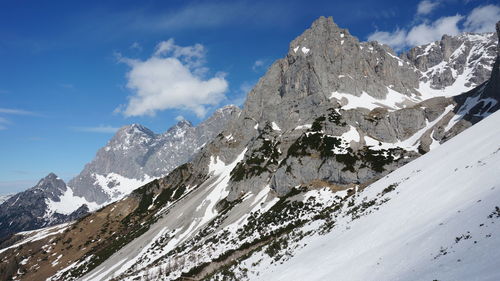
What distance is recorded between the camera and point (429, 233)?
64.4ft

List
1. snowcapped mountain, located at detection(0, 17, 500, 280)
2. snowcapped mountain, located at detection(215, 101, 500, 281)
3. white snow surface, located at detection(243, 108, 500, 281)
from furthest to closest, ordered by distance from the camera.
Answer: snowcapped mountain, located at detection(0, 17, 500, 280) → snowcapped mountain, located at detection(215, 101, 500, 281) → white snow surface, located at detection(243, 108, 500, 281)

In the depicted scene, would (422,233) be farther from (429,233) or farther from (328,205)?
(328,205)

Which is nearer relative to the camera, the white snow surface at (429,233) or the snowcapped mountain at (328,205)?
the white snow surface at (429,233)

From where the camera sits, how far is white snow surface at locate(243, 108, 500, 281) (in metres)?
15.1

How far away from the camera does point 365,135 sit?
155125 mm

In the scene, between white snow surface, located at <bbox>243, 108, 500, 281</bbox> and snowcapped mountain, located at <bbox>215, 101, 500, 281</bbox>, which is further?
snowcapped mountain, located at <bbox>215, 101, 500, 281</bbox>

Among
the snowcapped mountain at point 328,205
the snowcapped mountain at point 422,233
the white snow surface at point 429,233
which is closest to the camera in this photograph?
the white snow surface at point 429,233

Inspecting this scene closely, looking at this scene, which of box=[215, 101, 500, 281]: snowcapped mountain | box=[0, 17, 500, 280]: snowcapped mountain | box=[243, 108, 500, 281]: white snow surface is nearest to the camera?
box=[243, 108, 500, 281]: white snow surface

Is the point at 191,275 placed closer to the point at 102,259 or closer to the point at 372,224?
the point at 372,224

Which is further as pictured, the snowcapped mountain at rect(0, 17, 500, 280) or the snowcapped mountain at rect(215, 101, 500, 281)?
the snowcapped mountain at rect(0, 17, 500, 280)

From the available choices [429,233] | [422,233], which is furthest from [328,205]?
[429,233]

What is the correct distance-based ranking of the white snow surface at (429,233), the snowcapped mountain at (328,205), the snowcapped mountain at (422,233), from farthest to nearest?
1. the snowcapped mountain at (328,205)
2. the snowcapped mountain at (422,233)
3. the white snow surface at (429,233)

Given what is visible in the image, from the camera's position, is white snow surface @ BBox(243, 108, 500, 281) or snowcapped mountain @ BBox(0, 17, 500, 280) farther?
snowcapped mountain @ BBox(0, 17, 500, 280)

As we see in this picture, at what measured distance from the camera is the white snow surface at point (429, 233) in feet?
49.7
